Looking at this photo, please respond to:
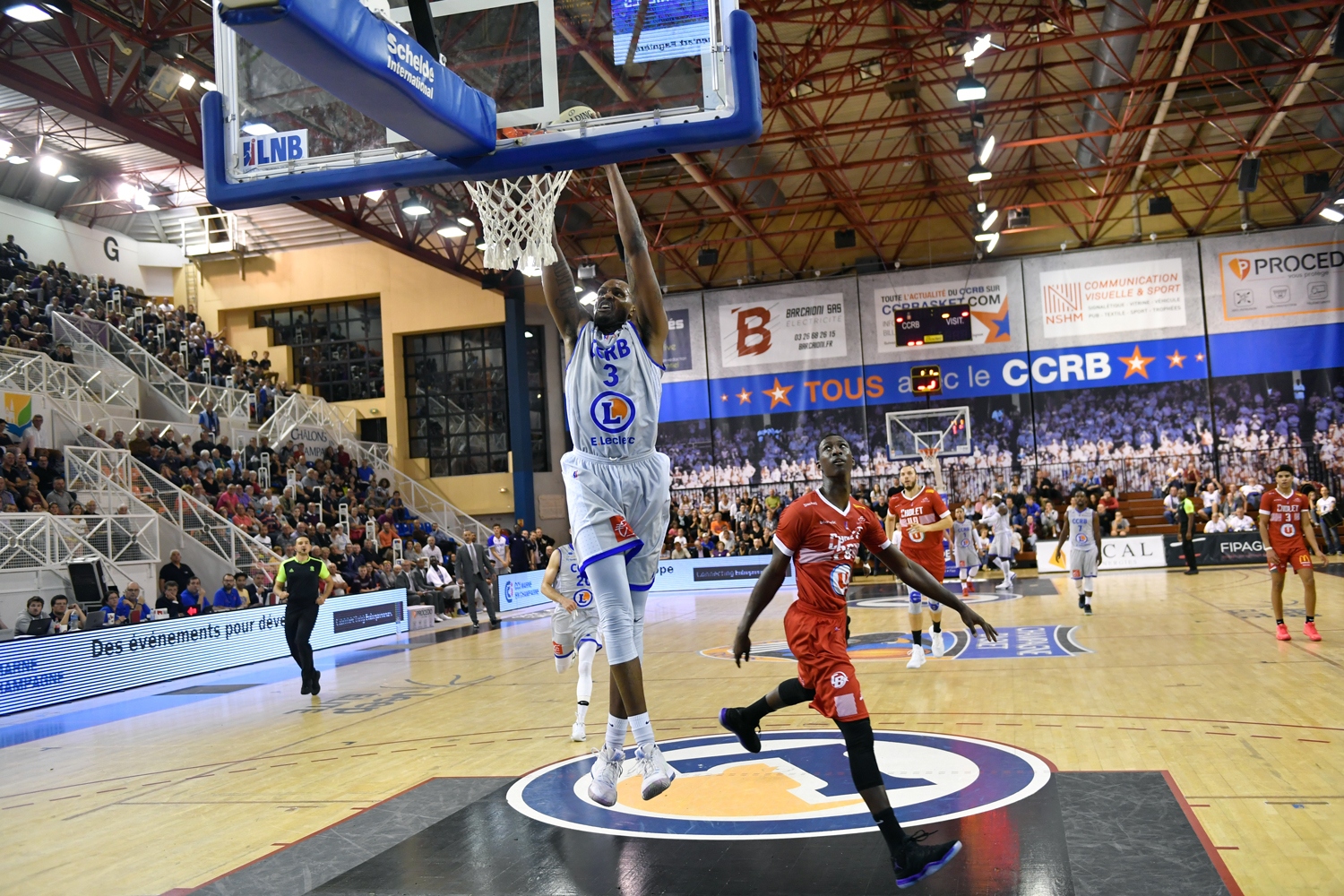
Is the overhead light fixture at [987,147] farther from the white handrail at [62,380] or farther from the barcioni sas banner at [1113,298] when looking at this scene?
the white handrail at [62,380]

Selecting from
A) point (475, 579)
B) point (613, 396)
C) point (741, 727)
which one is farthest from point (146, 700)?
point (613, 396)

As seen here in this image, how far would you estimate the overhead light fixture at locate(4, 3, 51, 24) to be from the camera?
13.6 meters

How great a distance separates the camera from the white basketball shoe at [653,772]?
15.1 ft

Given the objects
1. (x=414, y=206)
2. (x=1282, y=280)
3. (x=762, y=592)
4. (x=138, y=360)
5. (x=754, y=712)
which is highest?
(x=414, y=206)

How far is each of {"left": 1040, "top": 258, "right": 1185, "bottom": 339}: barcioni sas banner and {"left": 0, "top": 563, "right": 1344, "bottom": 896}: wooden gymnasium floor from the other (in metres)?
15.1

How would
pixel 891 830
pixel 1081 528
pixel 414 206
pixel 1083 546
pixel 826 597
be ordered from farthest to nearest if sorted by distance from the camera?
1. pixel 414 206
2. pixel 1081 528
3. pixel 1083 546
4. pixel 826 597
5. pixel 891 830

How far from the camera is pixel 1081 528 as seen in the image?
49.3 feet

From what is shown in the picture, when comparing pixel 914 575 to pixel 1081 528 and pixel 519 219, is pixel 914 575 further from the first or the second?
pixel 1081 528

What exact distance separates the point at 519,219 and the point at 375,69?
156 centimetres

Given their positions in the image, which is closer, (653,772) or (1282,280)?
(653,772)

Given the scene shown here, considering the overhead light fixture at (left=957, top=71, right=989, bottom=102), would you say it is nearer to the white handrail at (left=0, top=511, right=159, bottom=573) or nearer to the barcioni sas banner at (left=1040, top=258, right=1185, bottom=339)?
the barcioni sas banner at (left=1040, top=258, right=1185, bottom=339)

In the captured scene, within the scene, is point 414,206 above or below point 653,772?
above

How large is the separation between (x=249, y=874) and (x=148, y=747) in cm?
501

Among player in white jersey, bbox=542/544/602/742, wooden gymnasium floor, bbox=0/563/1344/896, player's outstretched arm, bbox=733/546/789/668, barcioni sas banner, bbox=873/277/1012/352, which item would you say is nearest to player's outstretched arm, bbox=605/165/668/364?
player's outstretched arm, bbox=733/546/789/668
